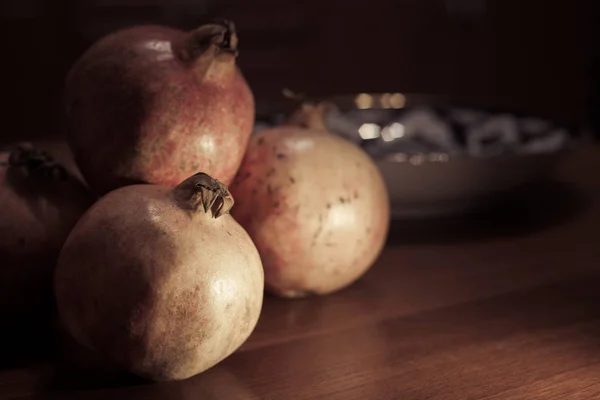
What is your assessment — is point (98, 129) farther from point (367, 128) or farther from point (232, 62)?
point (367, 128)

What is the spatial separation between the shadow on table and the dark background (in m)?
2.04

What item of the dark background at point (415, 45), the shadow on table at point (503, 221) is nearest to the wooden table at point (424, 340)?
the shadow on table at point (503, 221)

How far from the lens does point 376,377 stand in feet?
1.67

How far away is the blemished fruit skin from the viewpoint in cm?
62

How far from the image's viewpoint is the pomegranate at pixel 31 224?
54cm

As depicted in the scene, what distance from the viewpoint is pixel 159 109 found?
0.55 m

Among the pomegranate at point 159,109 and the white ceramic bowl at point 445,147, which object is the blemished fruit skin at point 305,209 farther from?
the white ceramic bowl at point 445,147

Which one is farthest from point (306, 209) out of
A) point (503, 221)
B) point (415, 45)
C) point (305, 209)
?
point (415, 45)

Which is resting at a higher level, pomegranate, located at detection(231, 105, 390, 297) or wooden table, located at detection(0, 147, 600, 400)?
pomegranate, located at detection(231, 105, 390, 297)

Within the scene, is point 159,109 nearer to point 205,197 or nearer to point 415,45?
point 205,197

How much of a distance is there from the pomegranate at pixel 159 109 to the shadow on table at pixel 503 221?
36 centimetres

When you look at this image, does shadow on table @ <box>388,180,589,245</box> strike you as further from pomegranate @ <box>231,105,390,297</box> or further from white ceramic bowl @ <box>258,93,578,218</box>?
pomegranate @ <box>231,105,390,297</box>

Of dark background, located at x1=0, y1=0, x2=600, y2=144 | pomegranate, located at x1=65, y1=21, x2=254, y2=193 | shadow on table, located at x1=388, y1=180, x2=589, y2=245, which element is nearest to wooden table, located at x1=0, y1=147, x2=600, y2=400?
shadow on table, located at x1=388, y1=180, x2=589, y2=245

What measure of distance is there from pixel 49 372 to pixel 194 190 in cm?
17
